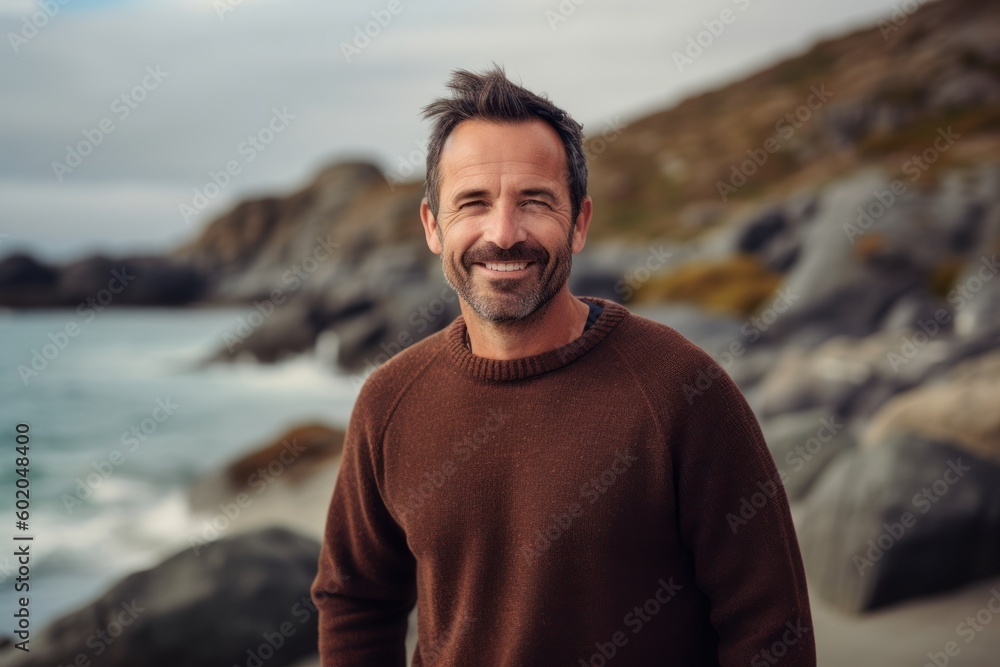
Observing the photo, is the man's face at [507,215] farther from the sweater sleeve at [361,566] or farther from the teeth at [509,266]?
the sweater sleeve at [361,566]

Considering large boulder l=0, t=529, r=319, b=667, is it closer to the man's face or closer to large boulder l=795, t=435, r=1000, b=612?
large boulder l=795, t=435, r=1000, b=612

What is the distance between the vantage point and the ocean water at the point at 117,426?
25.5ft

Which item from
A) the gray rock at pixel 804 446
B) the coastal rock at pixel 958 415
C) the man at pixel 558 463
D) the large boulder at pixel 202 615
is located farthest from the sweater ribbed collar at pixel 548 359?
the gray rock at pixel 804 446

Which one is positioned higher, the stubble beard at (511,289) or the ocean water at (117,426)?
the ocean water at (117,426)

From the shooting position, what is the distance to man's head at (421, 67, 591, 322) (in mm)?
1683

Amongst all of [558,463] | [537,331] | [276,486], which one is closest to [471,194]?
[537,331]

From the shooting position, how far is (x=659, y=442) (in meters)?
1.62

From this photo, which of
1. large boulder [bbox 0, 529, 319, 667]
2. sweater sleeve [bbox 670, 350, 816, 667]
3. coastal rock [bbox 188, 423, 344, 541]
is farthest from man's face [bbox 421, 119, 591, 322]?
coastal rock [bbox 188, 423, 344, 541]

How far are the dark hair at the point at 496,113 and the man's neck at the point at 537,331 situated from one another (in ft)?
0.60

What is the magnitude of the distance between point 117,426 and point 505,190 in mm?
9754

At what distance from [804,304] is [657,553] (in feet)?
29.3

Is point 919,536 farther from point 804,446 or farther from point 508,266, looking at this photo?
point 508,266

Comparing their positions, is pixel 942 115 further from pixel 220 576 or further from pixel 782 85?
pixel 220 576

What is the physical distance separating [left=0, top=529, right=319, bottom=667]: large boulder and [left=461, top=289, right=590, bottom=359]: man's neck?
3352mm
